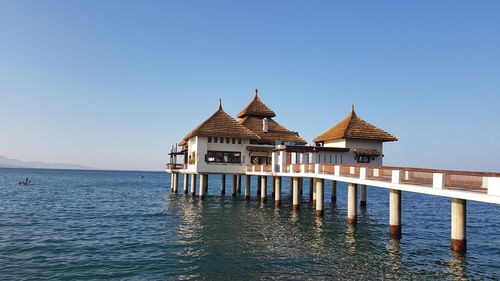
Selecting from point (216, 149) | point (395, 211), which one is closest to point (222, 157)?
point (216, 149)

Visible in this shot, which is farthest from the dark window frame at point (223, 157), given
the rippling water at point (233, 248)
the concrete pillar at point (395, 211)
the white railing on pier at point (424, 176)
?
the concrete pillar at point (395, 211)

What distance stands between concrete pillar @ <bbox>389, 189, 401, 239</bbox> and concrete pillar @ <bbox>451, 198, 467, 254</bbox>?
3617mm

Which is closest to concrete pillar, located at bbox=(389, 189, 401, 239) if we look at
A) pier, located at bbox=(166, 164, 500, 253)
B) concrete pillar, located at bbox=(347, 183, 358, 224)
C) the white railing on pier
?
pier, located at bbox=(166, 164, 500, 253)

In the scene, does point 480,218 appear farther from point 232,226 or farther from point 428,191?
point 232,226

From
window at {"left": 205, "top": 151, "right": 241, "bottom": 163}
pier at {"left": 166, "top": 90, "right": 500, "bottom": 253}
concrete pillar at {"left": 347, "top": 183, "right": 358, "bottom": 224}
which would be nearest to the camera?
pier at {"left": 166, "top": 90, "right": 500, "bottom": 253}

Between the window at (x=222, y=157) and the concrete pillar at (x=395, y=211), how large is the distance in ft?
72.9

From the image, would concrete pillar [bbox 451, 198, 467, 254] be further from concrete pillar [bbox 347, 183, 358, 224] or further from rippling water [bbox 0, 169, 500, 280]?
concrete pillar [bbox 347, 183, 358, 224]

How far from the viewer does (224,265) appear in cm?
1648

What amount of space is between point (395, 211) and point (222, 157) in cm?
2283

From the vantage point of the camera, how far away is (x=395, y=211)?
69.9 ft

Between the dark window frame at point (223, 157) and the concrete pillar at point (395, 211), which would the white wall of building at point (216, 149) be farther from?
the concrete pillar at point (395, 211)

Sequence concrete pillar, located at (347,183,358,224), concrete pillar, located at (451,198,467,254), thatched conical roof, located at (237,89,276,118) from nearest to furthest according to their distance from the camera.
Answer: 1. concrete pillar, located at (451,198,467,254)
2. concrete pillar, located at (347,183,358,224)
3. thatched conical roof, located at (237,89,276,118)

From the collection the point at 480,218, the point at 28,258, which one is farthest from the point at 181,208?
the point at 480,218

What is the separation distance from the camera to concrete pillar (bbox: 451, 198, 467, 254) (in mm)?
16875
